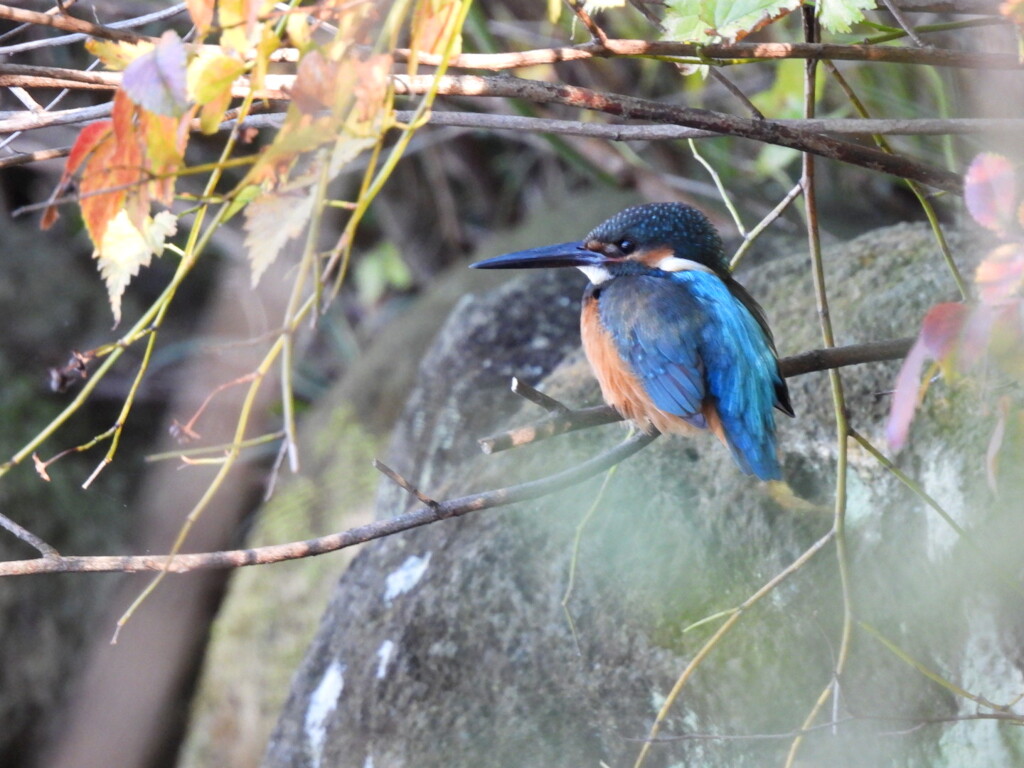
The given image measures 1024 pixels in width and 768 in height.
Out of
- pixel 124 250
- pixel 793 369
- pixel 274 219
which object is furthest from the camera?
pixel 793 369

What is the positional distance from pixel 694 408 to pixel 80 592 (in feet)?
10.3

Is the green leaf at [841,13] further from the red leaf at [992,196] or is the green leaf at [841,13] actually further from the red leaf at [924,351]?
the red leaf at [924,351]

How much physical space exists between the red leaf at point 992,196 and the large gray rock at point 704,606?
0.73 metres

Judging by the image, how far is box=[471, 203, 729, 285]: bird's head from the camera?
216 cm

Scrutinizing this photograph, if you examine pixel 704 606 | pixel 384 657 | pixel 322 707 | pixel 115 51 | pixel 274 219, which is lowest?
pixel 322 707

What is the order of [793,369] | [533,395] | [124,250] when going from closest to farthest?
[124,250] < [533,395] < [793,369]

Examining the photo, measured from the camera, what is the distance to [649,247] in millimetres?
2188

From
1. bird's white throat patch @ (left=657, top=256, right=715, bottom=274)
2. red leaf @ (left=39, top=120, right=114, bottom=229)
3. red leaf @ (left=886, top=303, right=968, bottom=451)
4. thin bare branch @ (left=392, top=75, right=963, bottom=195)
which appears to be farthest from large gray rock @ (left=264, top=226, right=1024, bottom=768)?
red leaf @ (left=39, top=120, right=114, bottom=229)

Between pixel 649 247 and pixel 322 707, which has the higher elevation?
pixel 649 247

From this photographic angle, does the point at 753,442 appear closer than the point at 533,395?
No

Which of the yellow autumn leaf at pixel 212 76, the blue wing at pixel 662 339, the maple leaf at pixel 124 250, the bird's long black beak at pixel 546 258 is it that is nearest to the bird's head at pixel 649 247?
the bird's long black beak at pixel 546 258

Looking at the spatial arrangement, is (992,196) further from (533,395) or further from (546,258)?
(546,258)

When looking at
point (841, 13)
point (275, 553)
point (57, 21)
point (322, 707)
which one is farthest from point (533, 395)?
point (322, 707)

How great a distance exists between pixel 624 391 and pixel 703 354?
168 millimetres
